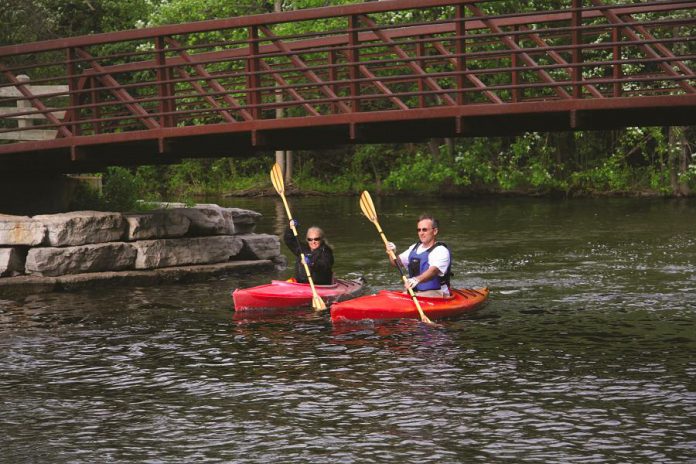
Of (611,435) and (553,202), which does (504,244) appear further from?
(611,435)

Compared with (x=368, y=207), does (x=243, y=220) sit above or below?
below

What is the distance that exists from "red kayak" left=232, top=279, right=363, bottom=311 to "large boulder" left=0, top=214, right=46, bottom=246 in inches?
163

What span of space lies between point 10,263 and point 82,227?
1194mm

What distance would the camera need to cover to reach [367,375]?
487 inches

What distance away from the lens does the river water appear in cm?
983

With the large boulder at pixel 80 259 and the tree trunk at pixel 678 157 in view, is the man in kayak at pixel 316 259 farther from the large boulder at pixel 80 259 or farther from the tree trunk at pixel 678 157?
the tree trunk at pixel 678 157

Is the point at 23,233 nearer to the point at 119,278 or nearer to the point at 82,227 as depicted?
the point at 82,227

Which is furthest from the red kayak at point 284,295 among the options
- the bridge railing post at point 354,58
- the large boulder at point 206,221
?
the large boulder at point 206,221

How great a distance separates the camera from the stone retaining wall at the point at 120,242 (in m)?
19.3

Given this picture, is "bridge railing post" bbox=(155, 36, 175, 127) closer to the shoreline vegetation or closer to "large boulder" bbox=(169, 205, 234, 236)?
"large boulder" bbox=(169, 205, 234, 236)

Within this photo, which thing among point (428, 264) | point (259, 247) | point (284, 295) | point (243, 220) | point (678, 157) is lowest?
point (284, 295)

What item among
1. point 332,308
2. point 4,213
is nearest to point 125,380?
point 332,308

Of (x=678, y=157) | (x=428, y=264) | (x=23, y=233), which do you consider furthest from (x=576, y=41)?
(x=678, y=157)

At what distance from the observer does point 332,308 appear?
1539 centimetres
